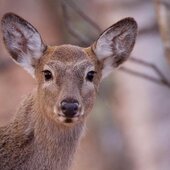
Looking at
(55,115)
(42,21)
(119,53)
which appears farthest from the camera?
(42,21)

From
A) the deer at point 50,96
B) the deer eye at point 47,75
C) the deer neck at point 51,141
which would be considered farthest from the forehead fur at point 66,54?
the deer neck at point 51,141

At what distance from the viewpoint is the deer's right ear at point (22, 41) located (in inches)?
447

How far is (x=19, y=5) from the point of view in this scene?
82.9 ft

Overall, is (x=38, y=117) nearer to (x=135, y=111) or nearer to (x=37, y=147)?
(x=37, y=147)

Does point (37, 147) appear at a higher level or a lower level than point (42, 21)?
higher

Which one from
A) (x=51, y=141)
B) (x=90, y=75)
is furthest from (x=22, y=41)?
(x=51, y=141)

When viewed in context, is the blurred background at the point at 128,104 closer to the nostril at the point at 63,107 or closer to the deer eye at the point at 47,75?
the deer eye at the point at 47,75

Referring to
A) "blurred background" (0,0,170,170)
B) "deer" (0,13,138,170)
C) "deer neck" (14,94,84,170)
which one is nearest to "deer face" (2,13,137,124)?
"deer" (0,13,138,170)

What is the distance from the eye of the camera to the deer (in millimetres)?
10891

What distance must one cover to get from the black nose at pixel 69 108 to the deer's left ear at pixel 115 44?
945mm

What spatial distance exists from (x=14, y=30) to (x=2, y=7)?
1068 cm

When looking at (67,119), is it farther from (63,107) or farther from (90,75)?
(90,75)

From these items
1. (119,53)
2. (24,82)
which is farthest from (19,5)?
(119,53)

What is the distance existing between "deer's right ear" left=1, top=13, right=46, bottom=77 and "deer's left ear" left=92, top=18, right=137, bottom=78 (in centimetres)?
53
